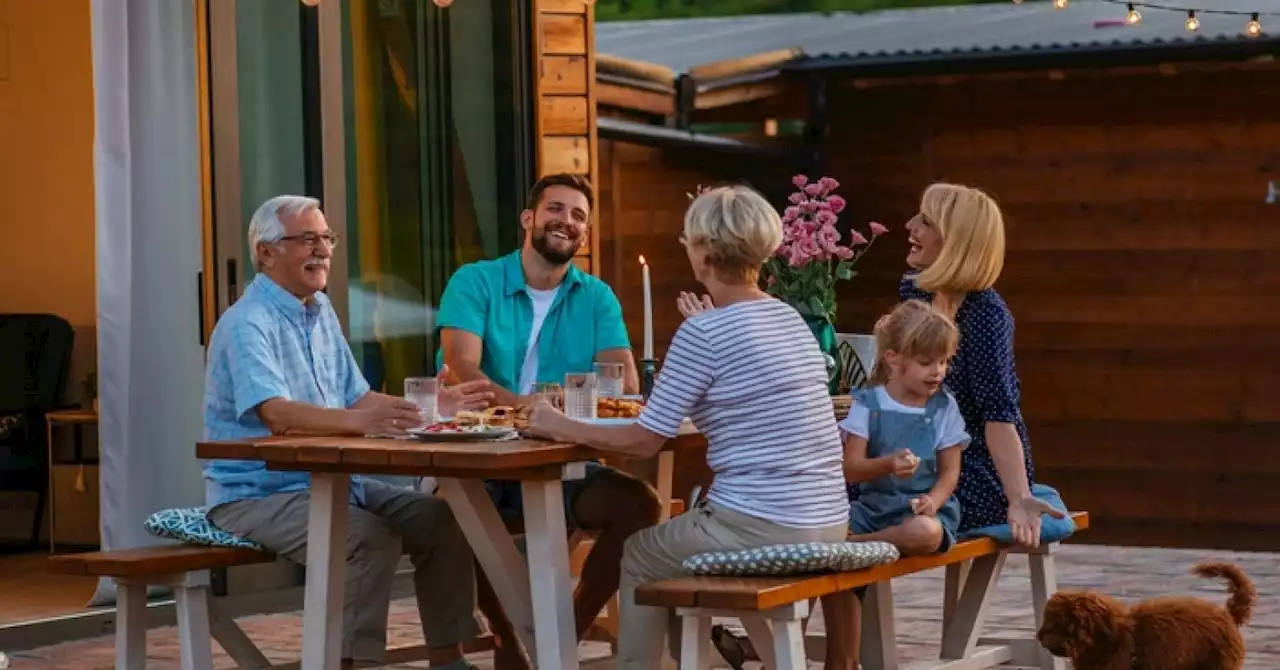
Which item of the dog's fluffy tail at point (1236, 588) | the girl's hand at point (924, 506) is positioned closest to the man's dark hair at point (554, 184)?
the girl's hand at point (924, 506)

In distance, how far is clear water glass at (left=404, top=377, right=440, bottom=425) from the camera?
485 cm

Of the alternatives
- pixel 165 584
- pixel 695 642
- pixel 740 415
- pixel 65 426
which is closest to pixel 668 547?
pixel 695 642

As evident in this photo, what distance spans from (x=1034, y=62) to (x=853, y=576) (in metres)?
5.52

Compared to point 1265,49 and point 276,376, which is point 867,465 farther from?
point 1265,49

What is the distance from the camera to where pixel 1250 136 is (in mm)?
9188

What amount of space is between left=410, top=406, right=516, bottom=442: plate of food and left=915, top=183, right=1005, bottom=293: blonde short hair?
3.38ft

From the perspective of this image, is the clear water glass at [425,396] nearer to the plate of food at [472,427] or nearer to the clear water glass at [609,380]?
the plate of food at [472,427]

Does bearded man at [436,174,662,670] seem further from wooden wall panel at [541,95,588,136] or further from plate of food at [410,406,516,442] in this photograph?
wooden wall panel at [541,95,588,136]

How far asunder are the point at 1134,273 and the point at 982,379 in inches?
185

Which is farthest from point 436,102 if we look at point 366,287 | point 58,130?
point 58,130

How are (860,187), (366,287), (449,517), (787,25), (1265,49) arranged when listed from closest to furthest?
(449,517), (366,287), (1265,49), (860,187), (787,25)

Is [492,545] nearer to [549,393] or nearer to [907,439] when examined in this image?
[549,393]

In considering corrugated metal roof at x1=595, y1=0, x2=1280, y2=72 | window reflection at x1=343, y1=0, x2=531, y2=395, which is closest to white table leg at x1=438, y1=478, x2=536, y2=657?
window reflection at x1=343, y1=0, x2=531, y2=395

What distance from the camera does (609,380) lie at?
17.0 ft
